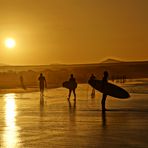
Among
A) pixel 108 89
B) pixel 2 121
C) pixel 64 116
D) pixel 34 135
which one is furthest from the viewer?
pixel 108 89

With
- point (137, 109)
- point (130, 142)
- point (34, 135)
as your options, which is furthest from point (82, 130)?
point (137, 109)

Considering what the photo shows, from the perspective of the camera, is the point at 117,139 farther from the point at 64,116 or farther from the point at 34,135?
the point at 64,116

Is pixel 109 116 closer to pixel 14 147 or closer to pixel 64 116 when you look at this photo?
pixel 64 116

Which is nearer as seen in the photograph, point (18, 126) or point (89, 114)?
point (18, 126)

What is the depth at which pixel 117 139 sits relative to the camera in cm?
1402

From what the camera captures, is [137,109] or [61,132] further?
[137,109]

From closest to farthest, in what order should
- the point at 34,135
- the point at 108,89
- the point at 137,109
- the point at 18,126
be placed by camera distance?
the point at 34,135
the point at 18,126
the point at 137,109
the point at 108,89

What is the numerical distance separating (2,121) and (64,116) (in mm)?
2849

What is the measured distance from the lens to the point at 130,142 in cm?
1352

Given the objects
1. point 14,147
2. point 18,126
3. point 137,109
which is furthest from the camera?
point 137,109

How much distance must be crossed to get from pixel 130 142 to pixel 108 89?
12020 mm

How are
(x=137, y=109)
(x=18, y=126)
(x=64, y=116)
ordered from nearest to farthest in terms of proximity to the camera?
1. (x=18, y=126)
2. (x=64, y=116)
3. (x=137, y=109)

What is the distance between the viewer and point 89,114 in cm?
2162

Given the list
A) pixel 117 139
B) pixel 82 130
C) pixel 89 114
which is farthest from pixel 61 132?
pixel 89 114
